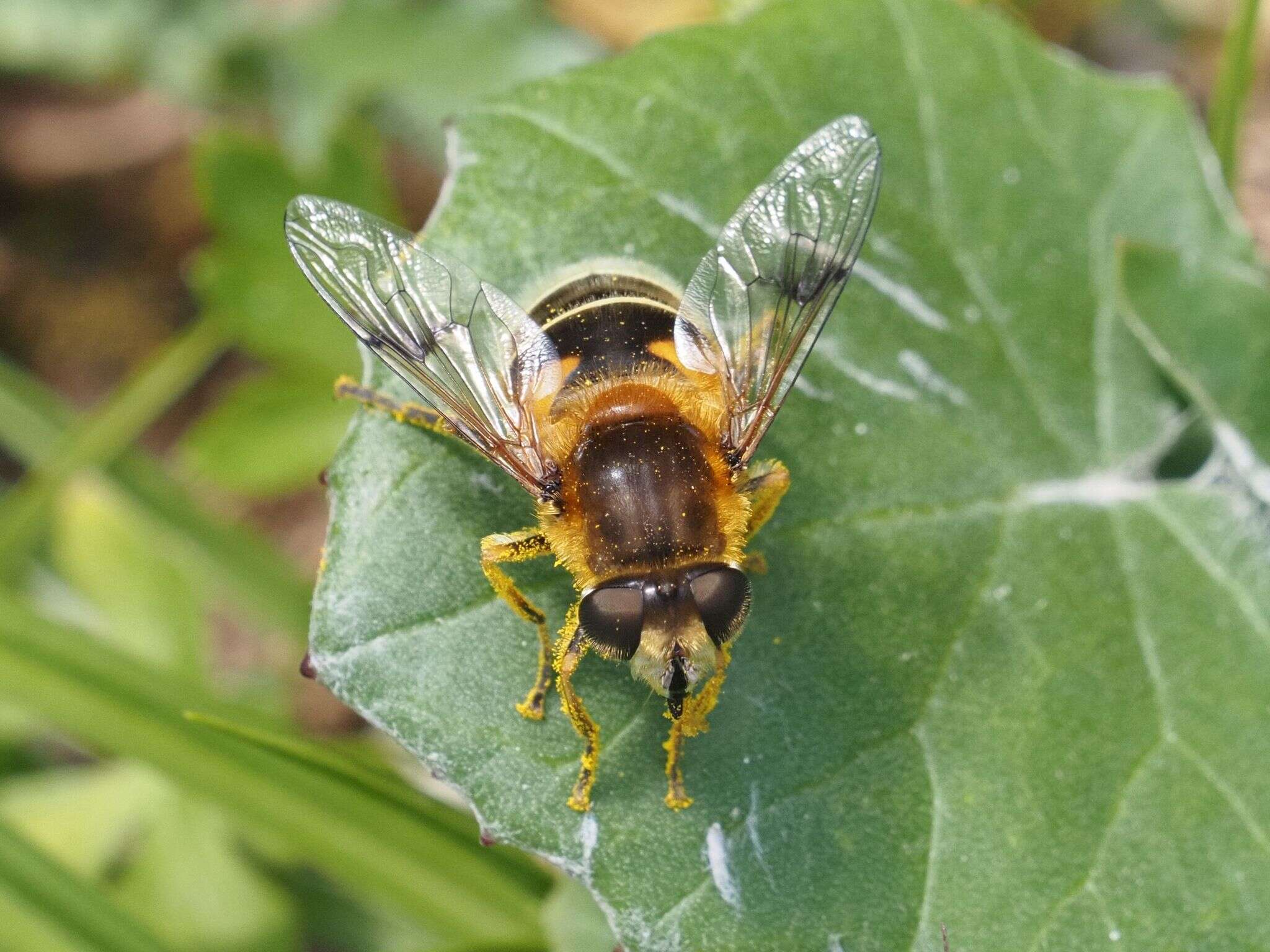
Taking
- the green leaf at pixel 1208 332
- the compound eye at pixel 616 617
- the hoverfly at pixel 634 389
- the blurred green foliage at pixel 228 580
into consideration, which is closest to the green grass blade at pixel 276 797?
the blurred green foliage at pixel 228 580

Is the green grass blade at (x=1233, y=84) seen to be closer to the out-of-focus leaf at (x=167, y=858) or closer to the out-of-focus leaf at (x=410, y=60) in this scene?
the out-of-focus leaf at (x=410, y=60)

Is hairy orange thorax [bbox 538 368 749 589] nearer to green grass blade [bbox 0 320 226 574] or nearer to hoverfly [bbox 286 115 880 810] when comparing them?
hoverfly [bbox 286 115 880 810]

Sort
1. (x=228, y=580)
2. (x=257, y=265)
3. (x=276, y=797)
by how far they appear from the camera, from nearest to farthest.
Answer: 1. (x=276, y=797)
2. (x=257, y=265)
3. (x=228, y=580)

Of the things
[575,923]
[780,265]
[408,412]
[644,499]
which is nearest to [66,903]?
[575,923]

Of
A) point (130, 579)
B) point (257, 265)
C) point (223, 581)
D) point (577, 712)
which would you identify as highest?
point (577, 712)

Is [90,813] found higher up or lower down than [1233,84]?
lower down

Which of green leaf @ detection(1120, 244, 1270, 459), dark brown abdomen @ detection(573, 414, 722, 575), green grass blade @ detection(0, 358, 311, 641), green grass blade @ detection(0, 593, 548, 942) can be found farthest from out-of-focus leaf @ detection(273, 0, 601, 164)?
dark brown abdomen @ detection(573, 414, 722, 575)

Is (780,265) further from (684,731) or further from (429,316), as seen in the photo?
(684,731)

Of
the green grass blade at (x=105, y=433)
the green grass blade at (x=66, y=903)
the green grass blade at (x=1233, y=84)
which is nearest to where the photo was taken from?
the green grass blade at (x=66, y=903)
